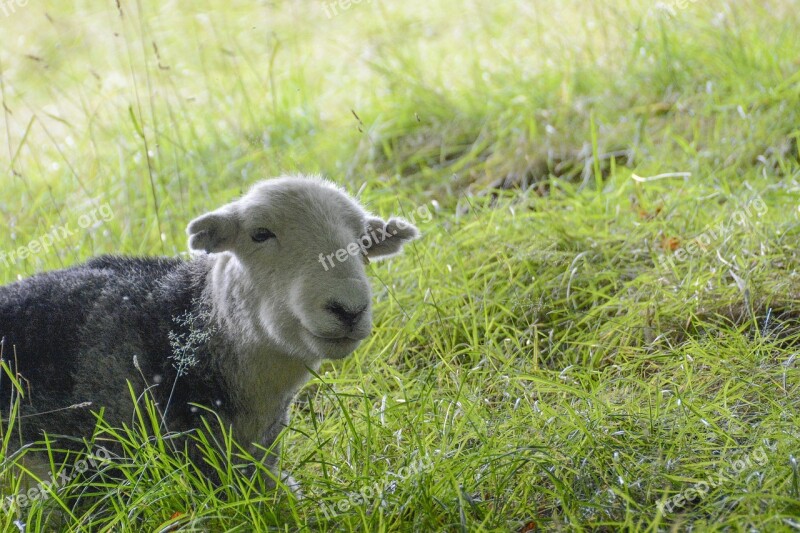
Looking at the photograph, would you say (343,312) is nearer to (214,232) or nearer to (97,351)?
(214,232)

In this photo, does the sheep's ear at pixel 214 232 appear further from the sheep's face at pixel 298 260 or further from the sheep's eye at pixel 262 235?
the sheep's eye at pixel 262 235

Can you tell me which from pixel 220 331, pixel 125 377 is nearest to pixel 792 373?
pixel 220 331

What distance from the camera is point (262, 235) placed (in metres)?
4.48

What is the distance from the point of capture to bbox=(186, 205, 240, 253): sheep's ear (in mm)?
4430

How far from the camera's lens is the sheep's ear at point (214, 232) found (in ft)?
14.5

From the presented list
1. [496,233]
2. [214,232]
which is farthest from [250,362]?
[496,233]

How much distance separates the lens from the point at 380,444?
4496mm

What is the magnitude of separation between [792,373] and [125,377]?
3076 mm

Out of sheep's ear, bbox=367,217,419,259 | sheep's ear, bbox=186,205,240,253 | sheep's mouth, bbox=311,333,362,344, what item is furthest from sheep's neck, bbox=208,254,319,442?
sheep's ear, bbox=367,217,419,259

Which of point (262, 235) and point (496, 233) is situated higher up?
point (262, 235)

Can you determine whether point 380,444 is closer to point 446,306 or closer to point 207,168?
point 446,306

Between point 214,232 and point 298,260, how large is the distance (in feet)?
1.47

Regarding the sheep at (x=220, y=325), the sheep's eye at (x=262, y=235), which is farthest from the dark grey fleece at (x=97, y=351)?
the sheep's eye at (x=262, y=235)

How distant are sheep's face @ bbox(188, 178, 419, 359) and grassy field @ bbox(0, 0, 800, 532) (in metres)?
0.43
